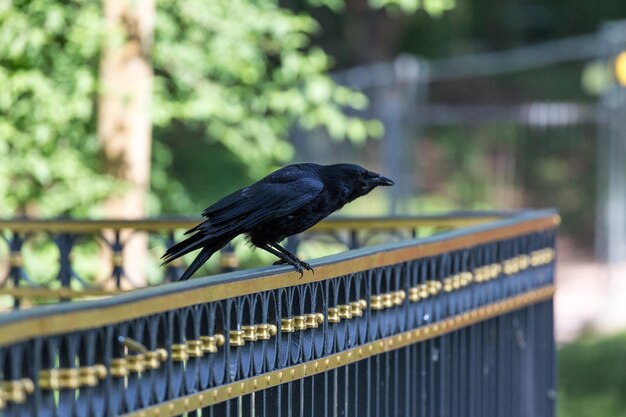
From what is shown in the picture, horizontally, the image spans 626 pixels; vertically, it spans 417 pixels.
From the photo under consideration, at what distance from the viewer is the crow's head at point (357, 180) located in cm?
542

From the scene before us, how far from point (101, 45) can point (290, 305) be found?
6773mm

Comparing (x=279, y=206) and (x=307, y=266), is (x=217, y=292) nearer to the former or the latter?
(x=307, y=266)

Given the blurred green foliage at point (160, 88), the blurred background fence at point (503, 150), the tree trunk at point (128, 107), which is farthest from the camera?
the blurred background fence at point (503, 150)

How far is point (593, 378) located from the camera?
12.6 m

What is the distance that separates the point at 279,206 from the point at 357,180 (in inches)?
20.3

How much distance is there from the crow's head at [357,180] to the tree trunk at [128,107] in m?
4.82

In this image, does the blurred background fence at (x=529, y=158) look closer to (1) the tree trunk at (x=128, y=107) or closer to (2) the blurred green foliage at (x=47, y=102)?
(1) the tree trunk at (x=128, y=107)

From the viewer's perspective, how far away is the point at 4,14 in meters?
9.83

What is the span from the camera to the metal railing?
108 inches

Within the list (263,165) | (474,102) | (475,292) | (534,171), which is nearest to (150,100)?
(263,165)

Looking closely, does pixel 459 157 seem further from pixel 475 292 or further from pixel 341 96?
pixel 475 292

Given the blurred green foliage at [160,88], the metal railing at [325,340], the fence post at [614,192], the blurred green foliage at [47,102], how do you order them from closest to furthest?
the metal railing at [325,340] < the blurred green foliage at [47,102] < the blurred green foliage at [160,88] < the fence post at [614,192]

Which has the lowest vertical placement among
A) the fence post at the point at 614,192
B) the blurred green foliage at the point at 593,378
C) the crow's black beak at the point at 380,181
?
the blurred green foliage at the point at 593,378

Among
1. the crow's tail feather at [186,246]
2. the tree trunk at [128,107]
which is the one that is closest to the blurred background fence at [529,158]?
the tree trunk at [128,107]
